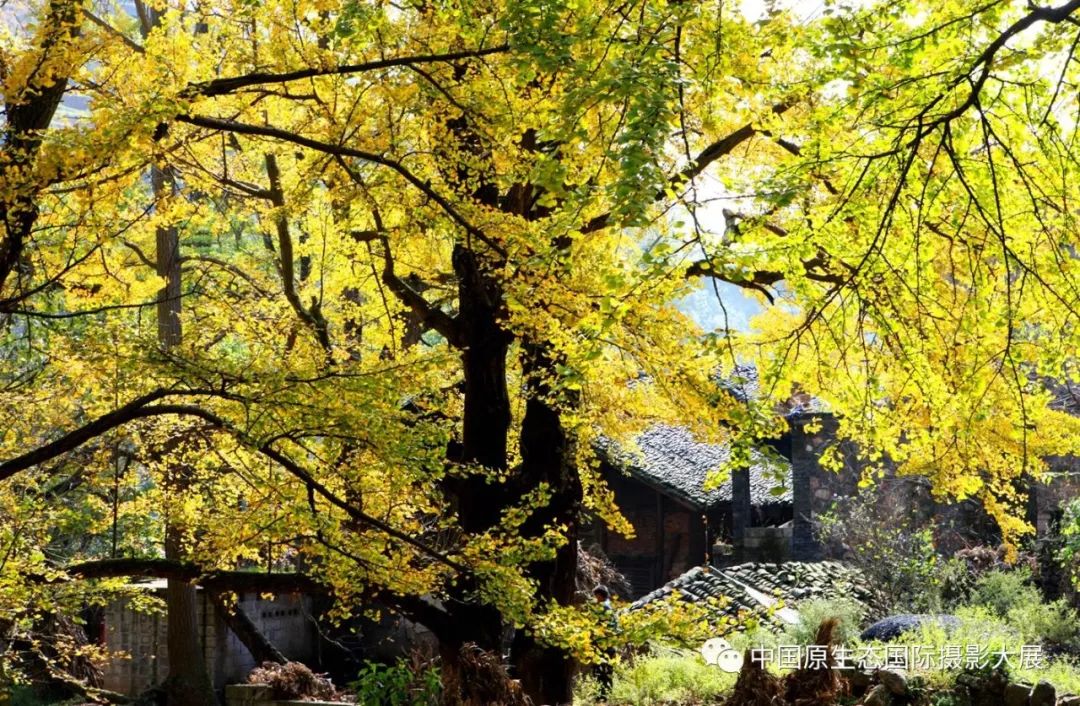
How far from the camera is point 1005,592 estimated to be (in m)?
14.0

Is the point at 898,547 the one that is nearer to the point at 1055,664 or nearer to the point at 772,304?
the point at 1055,664

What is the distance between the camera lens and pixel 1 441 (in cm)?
971

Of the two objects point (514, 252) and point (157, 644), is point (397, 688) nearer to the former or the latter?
point (514, 252)

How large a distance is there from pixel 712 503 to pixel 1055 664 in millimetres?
8850

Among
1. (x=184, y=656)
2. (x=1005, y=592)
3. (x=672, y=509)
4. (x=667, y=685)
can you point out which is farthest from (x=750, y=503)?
(x=184, y=656)

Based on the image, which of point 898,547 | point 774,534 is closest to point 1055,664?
point 898,547

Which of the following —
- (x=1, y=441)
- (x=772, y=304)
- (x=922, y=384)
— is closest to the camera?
(x=922, y=384)

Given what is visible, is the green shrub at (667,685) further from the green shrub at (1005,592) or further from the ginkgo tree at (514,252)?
the green shrub at (1005,592)

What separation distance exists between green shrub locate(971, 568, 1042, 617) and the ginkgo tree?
106 inches

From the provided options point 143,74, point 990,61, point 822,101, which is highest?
point 822,101

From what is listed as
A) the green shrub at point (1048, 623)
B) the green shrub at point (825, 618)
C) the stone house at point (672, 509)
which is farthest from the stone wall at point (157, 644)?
the green shrub at point (1048, 623)

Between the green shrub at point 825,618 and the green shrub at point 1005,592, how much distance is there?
1.38 m

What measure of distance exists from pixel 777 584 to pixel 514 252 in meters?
10.3

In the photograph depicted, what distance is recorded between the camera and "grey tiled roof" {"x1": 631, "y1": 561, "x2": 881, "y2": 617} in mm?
14734
